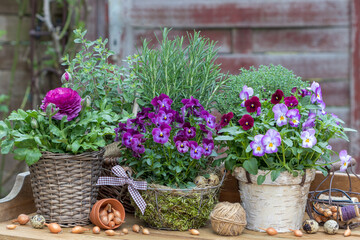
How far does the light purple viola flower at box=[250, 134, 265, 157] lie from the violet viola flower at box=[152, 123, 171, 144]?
0.62ft

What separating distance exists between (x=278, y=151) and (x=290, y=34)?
1.50m

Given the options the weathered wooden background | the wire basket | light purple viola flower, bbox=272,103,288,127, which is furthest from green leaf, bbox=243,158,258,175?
the weathered wooden background

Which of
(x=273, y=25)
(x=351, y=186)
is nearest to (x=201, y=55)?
(x=351, y=186)

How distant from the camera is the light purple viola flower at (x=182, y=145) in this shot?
1093mm

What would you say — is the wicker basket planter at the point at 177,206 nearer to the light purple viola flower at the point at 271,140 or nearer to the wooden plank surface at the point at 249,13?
the light purple viola flower at the point at 271,140

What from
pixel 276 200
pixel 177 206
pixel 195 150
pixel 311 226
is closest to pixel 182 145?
pixel 195 150

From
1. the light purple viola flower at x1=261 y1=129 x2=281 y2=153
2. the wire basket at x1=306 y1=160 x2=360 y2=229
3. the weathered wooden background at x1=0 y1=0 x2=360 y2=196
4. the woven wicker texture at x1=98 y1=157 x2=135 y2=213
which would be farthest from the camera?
the weathered wooden background at x1=0 y1=0 x2=360 y2=196

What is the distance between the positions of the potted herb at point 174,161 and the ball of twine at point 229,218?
0.18ft

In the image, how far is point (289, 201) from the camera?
3.69 feet

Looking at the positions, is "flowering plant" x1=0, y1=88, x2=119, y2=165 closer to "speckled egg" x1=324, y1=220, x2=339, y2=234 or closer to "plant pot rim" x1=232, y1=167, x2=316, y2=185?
"plant pot rim" x1=232, y1=167, x2=316, y2=185

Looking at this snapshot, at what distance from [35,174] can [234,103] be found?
1.73 feet

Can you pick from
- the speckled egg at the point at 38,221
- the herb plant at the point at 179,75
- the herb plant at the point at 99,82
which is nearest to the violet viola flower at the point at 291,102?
the herb plant at the point at 179,75

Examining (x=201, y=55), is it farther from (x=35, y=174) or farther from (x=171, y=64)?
(x=35, y=174)

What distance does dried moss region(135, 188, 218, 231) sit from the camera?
1123 millimetres
